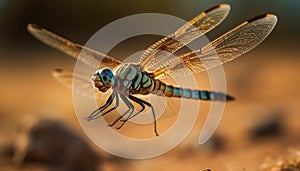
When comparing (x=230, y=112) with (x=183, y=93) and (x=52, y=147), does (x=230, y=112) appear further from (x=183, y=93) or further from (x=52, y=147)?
(x=183, y=93)

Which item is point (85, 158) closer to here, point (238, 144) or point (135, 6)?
point (238, 144)

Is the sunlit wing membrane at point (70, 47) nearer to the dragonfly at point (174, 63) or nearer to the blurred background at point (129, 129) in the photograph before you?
the dragonfly at point (174, 63)

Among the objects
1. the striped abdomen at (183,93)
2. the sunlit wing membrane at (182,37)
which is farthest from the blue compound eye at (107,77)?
the striped abdomen at (183,93)

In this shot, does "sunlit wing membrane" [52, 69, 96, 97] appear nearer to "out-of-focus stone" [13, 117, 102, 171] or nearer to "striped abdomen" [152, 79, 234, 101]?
"striped abdomen" [152, 79, 234, 101]

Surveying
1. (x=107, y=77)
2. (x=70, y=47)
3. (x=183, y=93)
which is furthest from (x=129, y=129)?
(x=107, y=77)

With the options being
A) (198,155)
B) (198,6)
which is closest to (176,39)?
(198,155)
